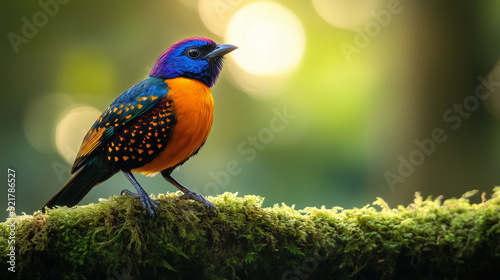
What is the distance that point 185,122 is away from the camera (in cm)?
Result: 330

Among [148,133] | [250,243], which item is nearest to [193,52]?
[148,133]

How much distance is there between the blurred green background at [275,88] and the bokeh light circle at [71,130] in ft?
0.07

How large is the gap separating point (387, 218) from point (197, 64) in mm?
2050

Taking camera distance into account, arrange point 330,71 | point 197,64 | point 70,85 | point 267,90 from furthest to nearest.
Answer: point 267,90
point 330,71
point 70,85
point 197,64

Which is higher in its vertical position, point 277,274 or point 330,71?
point 330,71

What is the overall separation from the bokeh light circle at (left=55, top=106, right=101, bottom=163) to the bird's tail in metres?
3.63

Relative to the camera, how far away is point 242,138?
8695 mm

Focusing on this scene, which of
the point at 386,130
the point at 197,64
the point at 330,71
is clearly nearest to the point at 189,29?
the point at 330,71

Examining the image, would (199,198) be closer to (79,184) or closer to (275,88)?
(79,184)

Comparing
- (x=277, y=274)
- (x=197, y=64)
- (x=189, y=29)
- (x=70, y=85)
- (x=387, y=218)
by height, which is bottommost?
(x=277, y=274)

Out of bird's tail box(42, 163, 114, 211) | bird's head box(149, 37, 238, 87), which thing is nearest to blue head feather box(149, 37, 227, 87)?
bird's head box(149, 37, 238, 87)

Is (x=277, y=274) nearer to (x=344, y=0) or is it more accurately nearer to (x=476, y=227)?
(x=476, y=227)

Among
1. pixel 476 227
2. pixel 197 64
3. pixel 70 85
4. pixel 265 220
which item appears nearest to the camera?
pixel 476 227

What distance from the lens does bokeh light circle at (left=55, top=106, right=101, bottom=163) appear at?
7.10 metres
